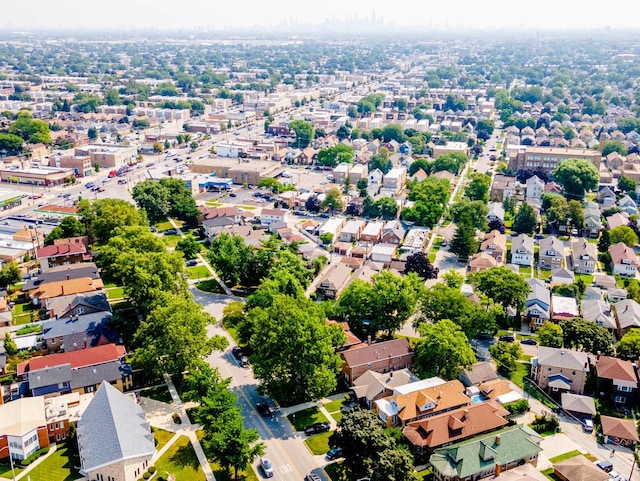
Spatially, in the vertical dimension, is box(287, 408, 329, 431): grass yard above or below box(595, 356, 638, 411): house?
below

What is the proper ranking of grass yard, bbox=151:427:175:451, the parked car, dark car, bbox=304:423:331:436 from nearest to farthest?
the parked car, grass yard, bbox=151:427:175:451, dark car, bbox=304:423:331:436

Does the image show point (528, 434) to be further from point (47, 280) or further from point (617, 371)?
point (47, 280)

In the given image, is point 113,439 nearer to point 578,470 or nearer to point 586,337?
point 578,470

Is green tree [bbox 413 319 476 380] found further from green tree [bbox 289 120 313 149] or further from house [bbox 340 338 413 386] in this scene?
green tree [bbox 289 120 313 149]

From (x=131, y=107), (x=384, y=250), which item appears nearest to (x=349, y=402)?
(x=384, y=250)

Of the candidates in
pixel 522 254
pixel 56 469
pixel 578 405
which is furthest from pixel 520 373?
pixel 56 469

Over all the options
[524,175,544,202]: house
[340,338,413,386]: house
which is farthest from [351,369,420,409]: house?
[524,175,544,202]: house
